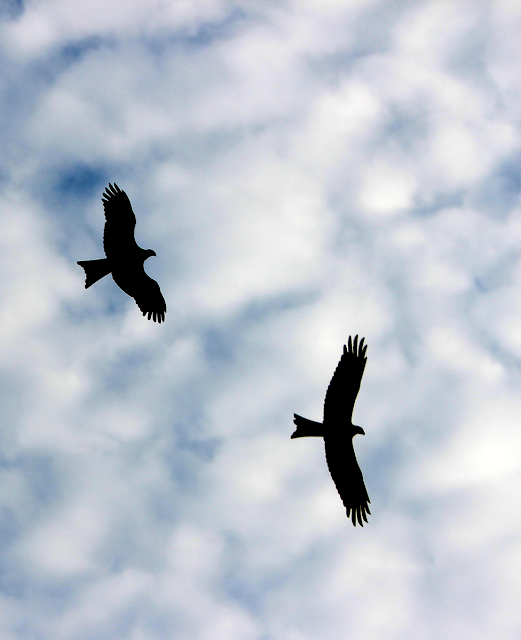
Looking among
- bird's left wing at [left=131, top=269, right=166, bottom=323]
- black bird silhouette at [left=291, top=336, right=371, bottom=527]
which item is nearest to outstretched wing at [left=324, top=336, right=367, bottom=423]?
black bird silhouette at [left=291, top=336, right=371, bottom=527]

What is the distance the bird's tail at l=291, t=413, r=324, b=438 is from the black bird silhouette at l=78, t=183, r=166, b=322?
6.85m

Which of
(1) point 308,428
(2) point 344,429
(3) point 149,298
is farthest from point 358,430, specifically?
(3) point 149,298

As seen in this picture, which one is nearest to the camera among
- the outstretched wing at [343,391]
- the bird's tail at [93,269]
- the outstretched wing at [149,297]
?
the outstretched wing at [343,391]

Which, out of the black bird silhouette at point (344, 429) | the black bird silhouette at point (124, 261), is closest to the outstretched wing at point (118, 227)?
the black bird silhouette at point (124, 261)

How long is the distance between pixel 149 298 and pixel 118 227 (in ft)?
7.71

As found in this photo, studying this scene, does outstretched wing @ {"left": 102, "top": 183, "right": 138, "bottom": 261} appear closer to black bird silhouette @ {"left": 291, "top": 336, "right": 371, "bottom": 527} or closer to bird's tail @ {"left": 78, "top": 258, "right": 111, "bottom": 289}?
bird's tail @ {"left": 78, "top": 258, "right": 111, "bottom": 289}

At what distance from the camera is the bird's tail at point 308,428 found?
15.0m

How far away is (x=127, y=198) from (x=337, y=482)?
10.1m

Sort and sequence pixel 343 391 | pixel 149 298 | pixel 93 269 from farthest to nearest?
1. pixel 149 298
2. pixel 93 269
3. pixel 343 391

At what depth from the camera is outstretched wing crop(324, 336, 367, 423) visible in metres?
15.0

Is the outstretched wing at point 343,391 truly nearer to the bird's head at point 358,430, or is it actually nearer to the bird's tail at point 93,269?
the bird's head at point 358,430

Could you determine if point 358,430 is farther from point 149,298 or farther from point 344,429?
point 149,298

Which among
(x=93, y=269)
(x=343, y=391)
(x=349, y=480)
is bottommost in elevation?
(x=349, y=480)

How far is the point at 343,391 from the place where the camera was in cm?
1505
